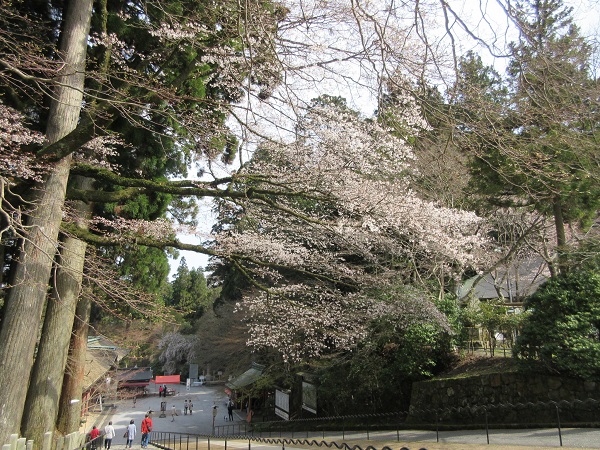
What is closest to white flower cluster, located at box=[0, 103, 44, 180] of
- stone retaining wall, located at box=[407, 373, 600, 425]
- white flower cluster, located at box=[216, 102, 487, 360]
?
white flower cluster, located at box=[216, 102, 487, 360]

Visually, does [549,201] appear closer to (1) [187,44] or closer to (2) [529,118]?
(2) [529,118]

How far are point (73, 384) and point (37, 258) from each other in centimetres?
432

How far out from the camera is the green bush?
7441mm

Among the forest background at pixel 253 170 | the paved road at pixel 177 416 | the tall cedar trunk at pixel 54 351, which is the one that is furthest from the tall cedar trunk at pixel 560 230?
the paved road at pixel 177 416

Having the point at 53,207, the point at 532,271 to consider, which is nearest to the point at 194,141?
the point at 53,207

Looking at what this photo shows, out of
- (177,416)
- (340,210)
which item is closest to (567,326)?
(340,210)

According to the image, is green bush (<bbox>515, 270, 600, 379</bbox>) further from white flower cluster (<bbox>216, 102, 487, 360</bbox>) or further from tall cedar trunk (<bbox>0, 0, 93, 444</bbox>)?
tall cedar trunk (<bbox>0, 0, 93, 444</bbox>)

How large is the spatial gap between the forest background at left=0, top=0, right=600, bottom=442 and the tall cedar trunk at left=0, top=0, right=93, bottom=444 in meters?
0.03

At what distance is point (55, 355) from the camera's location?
6770mm

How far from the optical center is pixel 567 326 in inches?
301

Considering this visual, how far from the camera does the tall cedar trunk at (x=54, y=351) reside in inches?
246

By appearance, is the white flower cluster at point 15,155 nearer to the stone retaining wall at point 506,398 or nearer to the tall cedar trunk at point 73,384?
Result: the tall cedar trunk at point 73,384

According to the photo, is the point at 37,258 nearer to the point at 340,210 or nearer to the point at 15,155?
the point at 15,155

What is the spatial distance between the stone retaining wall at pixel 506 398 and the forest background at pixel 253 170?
0.46 m
